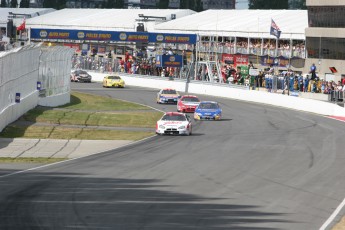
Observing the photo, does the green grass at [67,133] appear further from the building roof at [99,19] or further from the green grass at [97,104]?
the building roof at [99,19]

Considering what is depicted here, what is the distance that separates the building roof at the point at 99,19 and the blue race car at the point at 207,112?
5767cm

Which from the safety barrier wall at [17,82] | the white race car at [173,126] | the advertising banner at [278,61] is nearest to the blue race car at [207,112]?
the white race car at [173,126]

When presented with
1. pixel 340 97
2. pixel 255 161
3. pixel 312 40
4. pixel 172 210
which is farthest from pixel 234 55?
pixel 172 210

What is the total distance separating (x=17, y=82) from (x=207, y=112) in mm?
13170

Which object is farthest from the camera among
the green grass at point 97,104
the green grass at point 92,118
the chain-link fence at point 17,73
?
the green grass at point 97,104

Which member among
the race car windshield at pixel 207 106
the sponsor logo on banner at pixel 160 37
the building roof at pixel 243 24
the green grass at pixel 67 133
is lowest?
the green grass at pixel 67 133

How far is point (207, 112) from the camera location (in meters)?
57.8

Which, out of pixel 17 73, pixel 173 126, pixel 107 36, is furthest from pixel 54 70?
pixel 107 36

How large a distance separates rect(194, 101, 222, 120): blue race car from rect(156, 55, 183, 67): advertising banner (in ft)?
99.5

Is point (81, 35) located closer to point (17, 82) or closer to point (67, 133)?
point (17, 82)

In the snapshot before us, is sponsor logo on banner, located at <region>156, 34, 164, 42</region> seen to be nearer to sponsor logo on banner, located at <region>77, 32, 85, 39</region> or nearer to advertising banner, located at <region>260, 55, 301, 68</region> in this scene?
sponsor logo on banner, located at <region>77, 32, 85, 39</region>

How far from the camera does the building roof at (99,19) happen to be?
391ft

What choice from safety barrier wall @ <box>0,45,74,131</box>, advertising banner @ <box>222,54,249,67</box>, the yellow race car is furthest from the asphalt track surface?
the yellow race car

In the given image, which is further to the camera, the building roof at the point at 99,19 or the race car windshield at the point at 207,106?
the building roof at the point at 99,19
